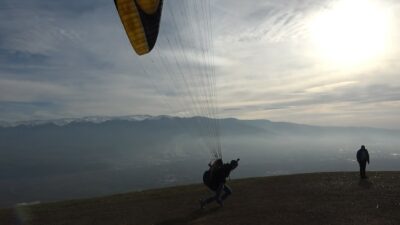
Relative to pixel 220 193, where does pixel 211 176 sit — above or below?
above

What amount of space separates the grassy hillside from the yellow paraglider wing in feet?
30.0

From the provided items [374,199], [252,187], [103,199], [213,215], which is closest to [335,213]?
[374,199]

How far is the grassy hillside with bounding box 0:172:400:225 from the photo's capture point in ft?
64.8

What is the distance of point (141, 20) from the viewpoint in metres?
18.4

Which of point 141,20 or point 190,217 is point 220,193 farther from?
point 141,20

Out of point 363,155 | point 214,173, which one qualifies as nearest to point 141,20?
point 214,173

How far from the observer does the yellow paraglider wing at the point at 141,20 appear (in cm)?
1784

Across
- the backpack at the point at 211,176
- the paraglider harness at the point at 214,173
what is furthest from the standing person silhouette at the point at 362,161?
the backpack at the point at 211,176

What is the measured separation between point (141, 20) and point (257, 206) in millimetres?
11837

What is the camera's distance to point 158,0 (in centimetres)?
1859

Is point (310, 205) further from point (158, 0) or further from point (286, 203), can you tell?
point (158, 0)

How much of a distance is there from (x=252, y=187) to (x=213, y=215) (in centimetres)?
792

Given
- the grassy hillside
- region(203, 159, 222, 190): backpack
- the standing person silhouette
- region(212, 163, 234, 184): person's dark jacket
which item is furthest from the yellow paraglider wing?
the standing person silhouette

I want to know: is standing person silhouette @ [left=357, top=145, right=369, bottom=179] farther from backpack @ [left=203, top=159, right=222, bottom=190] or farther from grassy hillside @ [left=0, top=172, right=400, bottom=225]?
backpack @ [left=203, top=159, right=222, bottom=190]
